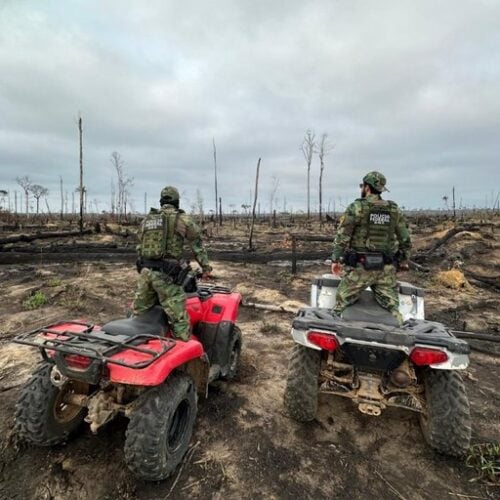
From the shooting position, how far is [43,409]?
7.52 feet

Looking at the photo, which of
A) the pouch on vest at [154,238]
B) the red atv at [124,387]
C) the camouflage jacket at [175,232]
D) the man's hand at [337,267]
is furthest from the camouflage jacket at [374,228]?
the red atv at [124,387]

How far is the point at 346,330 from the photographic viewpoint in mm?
2395

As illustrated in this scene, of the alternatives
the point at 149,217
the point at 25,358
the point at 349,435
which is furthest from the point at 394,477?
the point at 25,358

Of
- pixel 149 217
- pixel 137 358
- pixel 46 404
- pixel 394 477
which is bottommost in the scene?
pixel 394 477

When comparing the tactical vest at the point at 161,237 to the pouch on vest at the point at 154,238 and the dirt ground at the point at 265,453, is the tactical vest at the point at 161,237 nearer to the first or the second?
the pouch on vest at the point at 154,238

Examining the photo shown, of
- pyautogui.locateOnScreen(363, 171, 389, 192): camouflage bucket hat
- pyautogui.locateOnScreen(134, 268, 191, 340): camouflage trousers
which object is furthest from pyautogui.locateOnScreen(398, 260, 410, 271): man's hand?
pyautogui.locateOnScreen(134, 268, 191, 340): camouflage trousers

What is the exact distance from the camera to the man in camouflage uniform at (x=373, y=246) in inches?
121

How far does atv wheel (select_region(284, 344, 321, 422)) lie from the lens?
2.75m

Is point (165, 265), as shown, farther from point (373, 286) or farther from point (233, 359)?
point (373, 286)

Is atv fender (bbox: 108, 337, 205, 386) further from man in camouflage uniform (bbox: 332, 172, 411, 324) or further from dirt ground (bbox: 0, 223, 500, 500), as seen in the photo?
man in camouflage uniform (bbox: 332, 172, 411, 324)

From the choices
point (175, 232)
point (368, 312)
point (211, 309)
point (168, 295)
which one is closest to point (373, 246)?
point (368, 312)

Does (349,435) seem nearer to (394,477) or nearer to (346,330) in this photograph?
(394,477)

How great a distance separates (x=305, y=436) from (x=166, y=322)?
158cm

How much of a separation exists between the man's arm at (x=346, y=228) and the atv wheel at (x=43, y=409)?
103 inches
